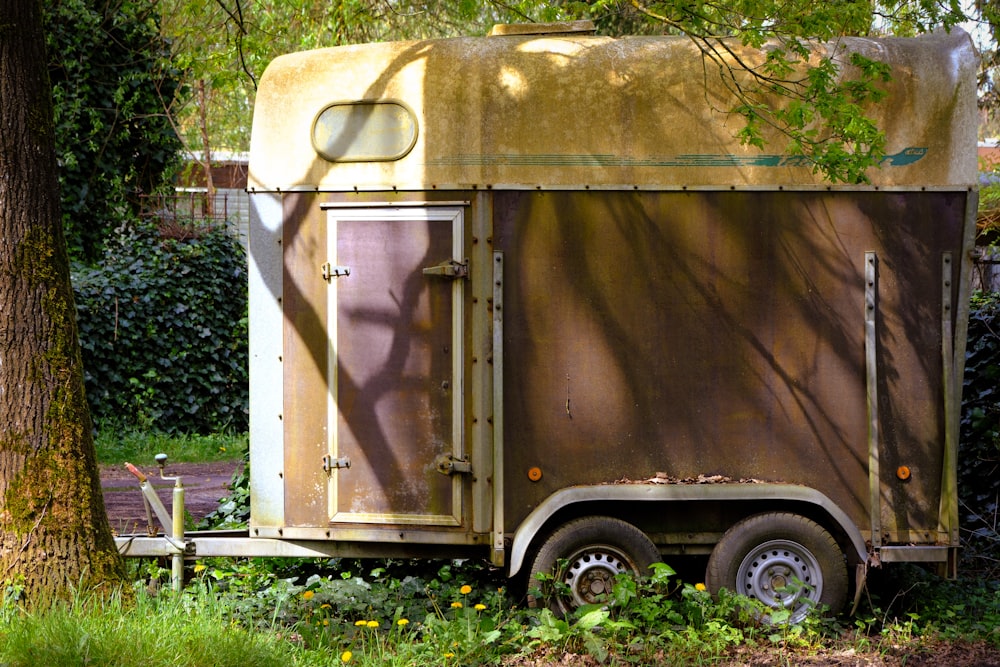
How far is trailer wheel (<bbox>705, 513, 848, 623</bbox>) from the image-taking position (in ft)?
18.0

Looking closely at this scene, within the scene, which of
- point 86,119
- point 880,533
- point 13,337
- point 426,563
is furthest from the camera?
point 86,119

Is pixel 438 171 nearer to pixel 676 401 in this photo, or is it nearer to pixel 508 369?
pixel 508 369

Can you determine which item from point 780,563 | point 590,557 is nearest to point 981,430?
point 780,563

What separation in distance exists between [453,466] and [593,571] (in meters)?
0.96

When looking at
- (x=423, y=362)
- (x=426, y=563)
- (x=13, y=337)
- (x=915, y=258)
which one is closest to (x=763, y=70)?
(x=915, y=258)

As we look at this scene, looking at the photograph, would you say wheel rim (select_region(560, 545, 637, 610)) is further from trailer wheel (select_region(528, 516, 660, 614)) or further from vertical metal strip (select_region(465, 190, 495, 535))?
vertical metal strip (select_region(465, 190, 495, 535))

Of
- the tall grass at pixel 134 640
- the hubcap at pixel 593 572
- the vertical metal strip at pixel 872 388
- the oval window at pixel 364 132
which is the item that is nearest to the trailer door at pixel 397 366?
the oval window at pixel 364 132

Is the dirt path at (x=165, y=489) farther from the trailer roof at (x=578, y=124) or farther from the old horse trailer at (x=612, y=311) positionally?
the trailer roof at (x=578, y=124)

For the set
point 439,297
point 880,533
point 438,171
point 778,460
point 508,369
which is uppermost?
point 438,171

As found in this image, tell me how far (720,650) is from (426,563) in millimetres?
2131

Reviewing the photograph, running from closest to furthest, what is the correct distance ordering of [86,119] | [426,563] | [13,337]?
[13,337] < [426,563] < [86,119]

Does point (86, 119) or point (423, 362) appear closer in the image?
point (423, 362)

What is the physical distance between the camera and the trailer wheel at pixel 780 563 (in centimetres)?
548

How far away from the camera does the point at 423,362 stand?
5.57 meters
